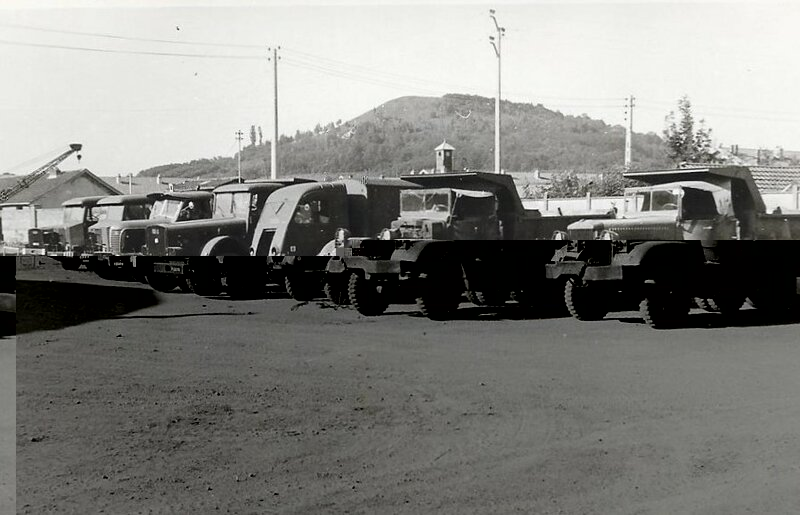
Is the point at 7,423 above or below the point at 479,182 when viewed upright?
below

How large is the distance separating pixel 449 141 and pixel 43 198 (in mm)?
1738

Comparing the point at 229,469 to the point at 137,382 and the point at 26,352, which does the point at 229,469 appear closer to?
the point at 137,382

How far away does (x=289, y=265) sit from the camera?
3.57 m

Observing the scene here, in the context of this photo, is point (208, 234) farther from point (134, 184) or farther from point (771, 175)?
point (771, 175)

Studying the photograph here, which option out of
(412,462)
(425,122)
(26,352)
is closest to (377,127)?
(425,122)

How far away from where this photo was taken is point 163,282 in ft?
14.2

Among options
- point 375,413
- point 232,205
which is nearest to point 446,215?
point 232,205

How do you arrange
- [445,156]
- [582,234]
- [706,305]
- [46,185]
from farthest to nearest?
[706,305] → [582,234] → [46,185] → [445,156]

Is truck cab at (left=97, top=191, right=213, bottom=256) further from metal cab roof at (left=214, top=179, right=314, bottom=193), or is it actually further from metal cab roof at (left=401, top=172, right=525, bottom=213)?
metal cab roof at (left=401, top=172, right=525, bottom=213)

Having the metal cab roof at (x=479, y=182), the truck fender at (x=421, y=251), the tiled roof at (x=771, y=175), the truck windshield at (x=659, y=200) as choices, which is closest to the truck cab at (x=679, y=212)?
the truck windshield at (x=659, y=200)

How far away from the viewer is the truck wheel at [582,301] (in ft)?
20.9

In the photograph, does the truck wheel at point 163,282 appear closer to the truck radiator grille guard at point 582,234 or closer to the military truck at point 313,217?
the military truck at point 313,217

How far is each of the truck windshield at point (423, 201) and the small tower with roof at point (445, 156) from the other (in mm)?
102

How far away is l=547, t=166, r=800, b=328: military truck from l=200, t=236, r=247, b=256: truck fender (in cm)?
143
